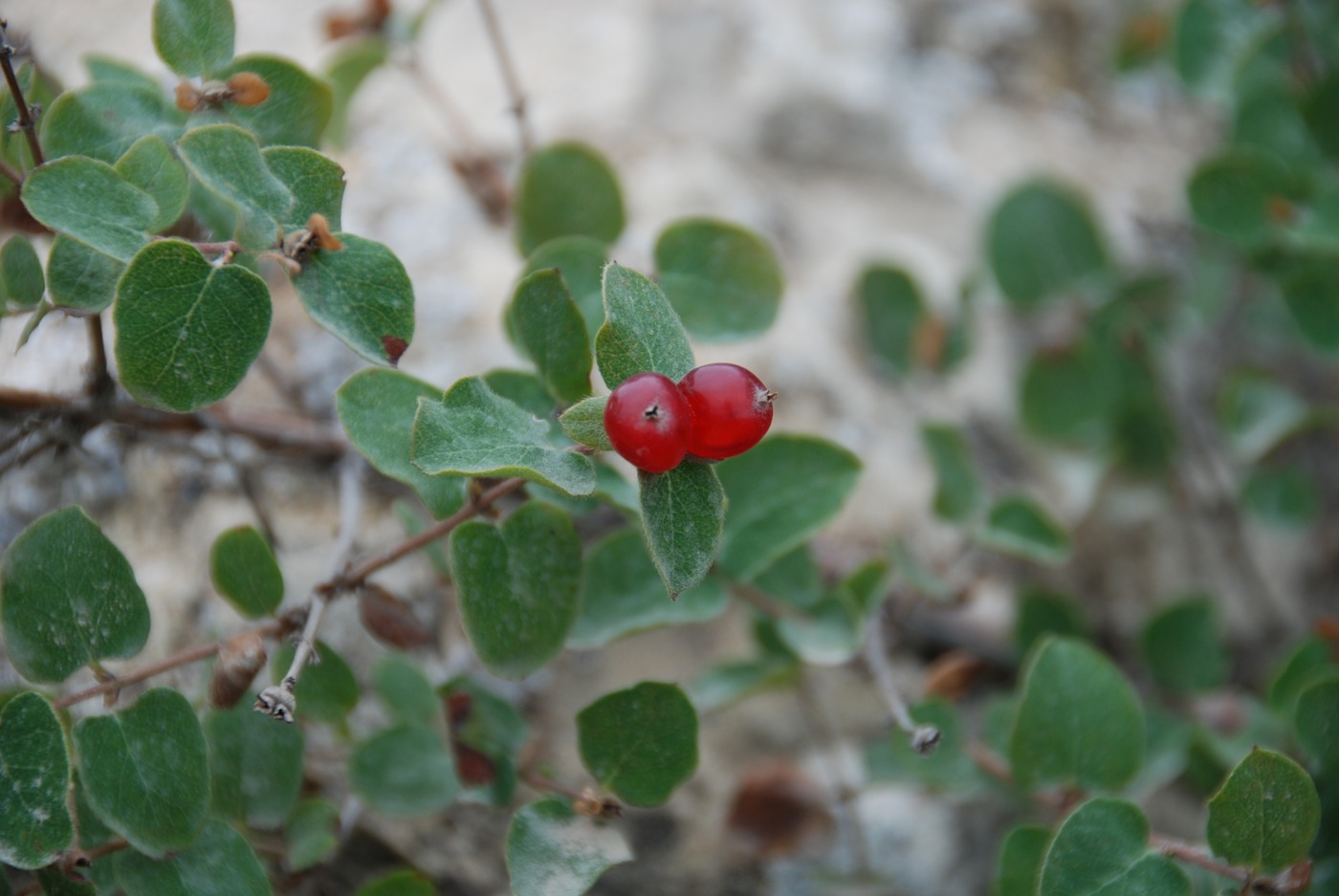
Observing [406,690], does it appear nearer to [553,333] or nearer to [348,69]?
[553,333]

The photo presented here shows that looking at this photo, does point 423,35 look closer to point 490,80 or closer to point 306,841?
point 490,80

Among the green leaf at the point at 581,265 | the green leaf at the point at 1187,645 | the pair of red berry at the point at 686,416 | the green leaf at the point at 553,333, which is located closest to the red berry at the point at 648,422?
the pair of red berry at the point at 686,416

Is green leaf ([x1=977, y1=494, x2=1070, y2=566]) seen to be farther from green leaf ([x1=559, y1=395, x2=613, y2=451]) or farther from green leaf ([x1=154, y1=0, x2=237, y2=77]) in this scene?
green leaf ([x1=154, y1=0, x2=237, y2=77])

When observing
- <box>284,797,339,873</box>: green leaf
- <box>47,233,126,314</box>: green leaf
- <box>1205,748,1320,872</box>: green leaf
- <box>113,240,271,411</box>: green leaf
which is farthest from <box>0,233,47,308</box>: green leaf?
<box>1205,748,1320,872</box>: green leaf

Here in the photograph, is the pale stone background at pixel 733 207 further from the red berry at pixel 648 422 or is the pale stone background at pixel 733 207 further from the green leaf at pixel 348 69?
the red berry at pixel 648 422

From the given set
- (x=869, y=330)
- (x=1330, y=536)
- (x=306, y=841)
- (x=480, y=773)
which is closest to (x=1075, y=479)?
(x=869, y=330)

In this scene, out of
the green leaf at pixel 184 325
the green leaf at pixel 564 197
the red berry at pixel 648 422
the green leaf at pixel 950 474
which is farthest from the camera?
the green leaf at pixel 950 474

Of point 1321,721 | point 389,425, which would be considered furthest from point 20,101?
point 1321,721
